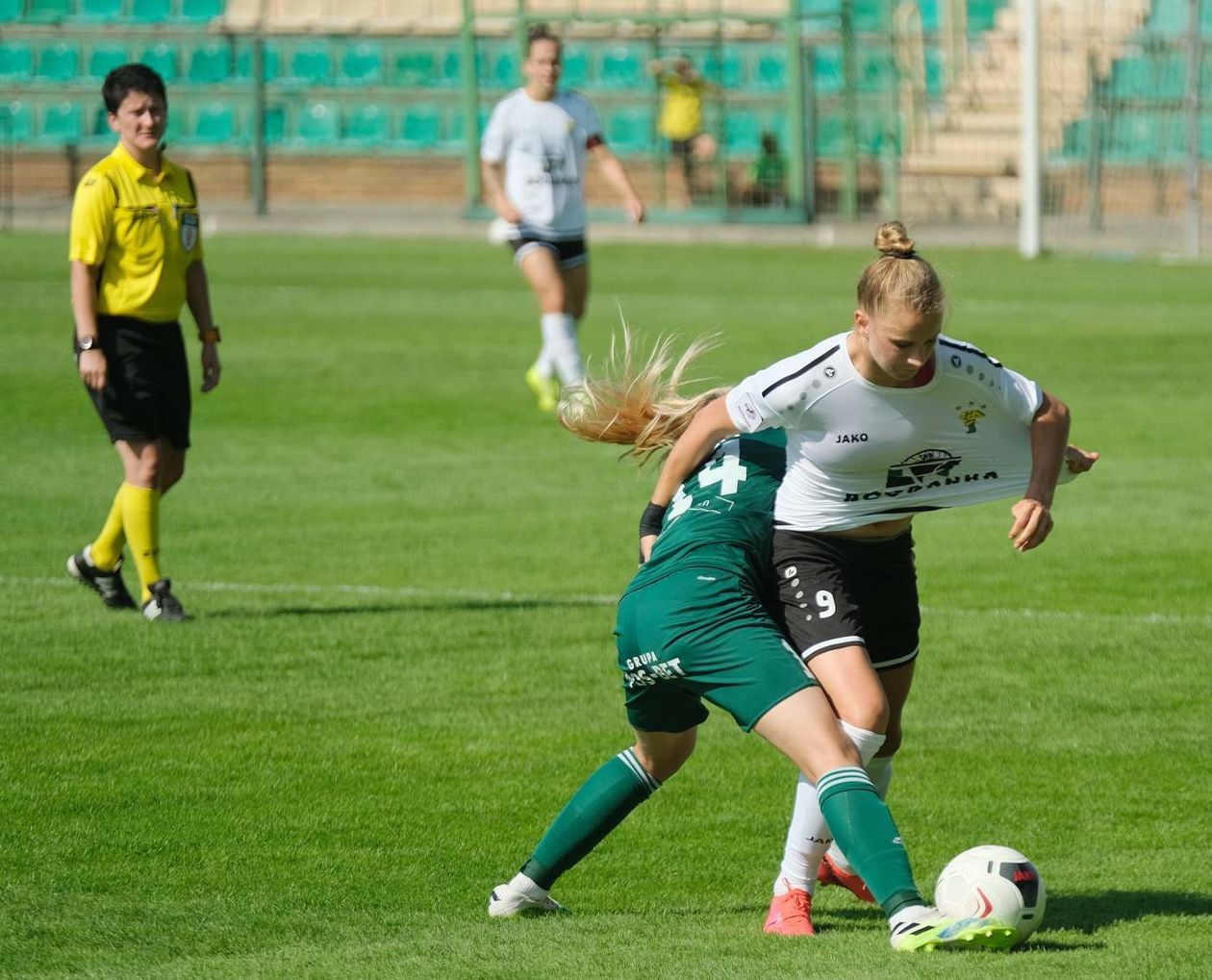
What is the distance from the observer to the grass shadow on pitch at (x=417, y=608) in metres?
8.48

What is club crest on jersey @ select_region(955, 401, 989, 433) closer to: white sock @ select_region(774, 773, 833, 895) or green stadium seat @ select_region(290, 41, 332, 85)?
Answer: white sock @ select_region(774, 773, 833, 895)

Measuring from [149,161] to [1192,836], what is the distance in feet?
16.6

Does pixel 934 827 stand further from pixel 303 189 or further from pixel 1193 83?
pixel 303 189

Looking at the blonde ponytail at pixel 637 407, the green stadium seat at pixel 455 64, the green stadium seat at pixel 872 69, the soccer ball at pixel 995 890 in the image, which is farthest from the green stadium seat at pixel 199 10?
the soccer ball at pixel 995 890

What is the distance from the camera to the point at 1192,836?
5.62 meters

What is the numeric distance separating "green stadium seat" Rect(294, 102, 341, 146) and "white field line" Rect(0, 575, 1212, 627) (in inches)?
1040

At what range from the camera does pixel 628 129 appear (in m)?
33.8

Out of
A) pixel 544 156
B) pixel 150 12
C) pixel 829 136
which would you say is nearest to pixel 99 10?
pixel 150 12

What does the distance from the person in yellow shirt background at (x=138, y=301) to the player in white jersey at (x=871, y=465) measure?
3886 mm

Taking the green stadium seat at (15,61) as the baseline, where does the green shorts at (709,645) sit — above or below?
below

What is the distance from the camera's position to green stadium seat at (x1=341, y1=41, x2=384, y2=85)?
116 ft

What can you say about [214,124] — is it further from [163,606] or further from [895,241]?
[895,241]

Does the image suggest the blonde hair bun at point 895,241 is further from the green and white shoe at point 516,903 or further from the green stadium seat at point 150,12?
the green stadium seat at point 150,12

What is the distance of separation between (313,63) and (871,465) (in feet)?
105
